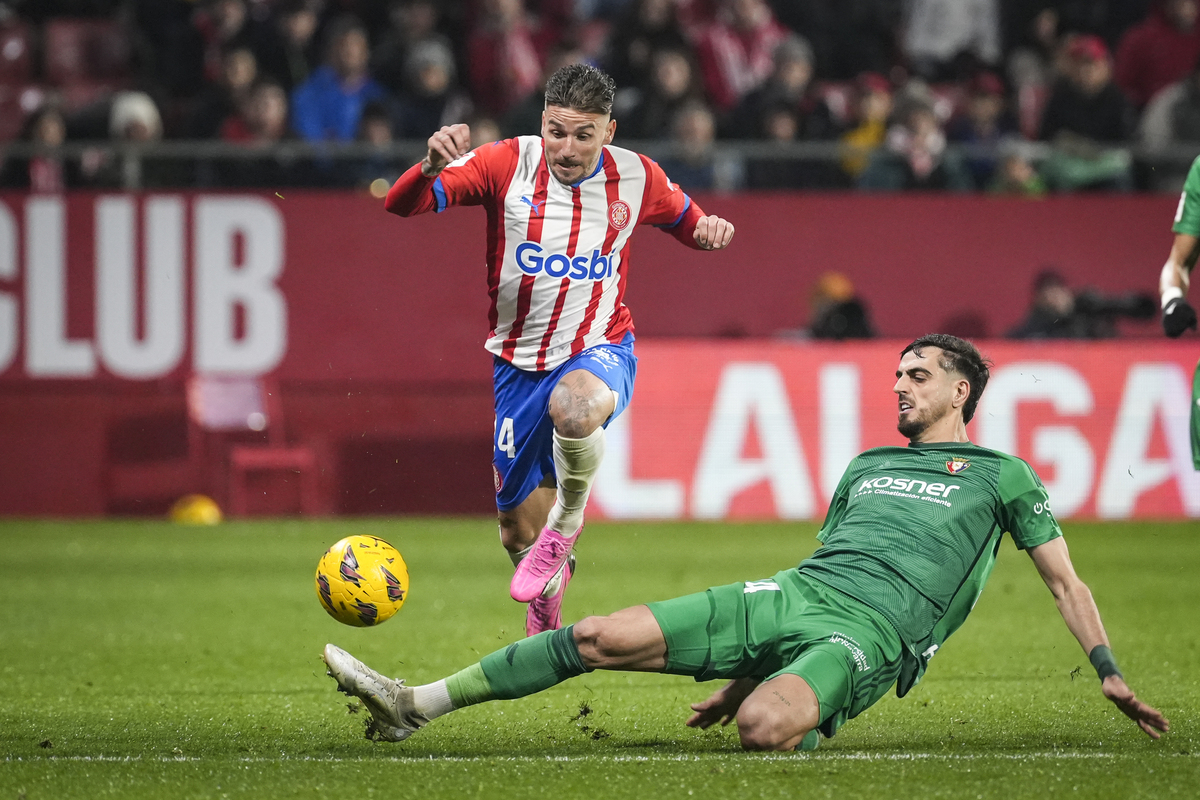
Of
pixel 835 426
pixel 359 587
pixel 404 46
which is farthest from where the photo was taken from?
pixel 404 46

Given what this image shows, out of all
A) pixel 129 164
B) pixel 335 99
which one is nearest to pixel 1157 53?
pixel 335 99

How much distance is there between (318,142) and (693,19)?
13.1ft

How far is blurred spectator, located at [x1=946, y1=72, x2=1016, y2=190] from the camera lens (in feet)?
45.3

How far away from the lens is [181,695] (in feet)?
21.4

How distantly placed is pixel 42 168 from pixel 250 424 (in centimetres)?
274

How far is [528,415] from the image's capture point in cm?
670

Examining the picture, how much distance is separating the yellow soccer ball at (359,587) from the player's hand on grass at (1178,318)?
116 inches

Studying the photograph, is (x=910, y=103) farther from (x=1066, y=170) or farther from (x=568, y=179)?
(x=568, y=179)

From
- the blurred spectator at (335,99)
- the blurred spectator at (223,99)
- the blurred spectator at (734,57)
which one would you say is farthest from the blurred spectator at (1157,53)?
the blurred spectator at (223,99)

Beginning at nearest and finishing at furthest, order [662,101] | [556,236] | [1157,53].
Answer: [556,236]
[662,101]
[1157,53]

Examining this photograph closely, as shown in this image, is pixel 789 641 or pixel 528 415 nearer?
pixel 789 641

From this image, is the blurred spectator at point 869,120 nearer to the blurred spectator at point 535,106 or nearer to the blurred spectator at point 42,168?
the blurred spectator at point 535,106

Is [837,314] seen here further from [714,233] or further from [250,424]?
[714,233]

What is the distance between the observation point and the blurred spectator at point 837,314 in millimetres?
13148
